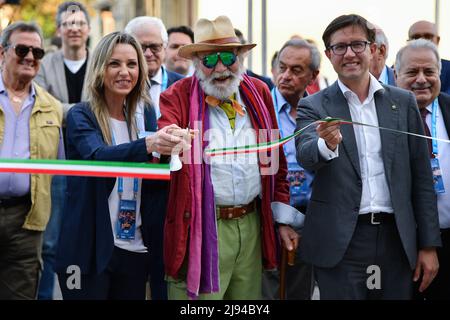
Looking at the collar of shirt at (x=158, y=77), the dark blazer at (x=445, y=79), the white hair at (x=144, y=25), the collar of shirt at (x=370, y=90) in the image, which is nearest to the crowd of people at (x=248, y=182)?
the collar of shirt at (x=370, y=90)

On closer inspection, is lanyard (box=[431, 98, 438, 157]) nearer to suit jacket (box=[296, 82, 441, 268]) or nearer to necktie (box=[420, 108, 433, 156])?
necktie (box=[420, 108, 433, 156])

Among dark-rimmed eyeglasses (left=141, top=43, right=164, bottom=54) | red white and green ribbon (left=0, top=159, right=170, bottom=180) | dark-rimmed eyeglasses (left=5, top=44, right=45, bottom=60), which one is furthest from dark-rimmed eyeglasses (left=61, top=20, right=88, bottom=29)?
red white and green ribbon (left=0, top=159, right=170, bottom=180)

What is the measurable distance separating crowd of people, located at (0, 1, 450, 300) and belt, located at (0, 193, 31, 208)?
0.87m

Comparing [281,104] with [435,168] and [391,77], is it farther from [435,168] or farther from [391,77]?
[435,168]

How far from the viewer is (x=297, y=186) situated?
5.99m

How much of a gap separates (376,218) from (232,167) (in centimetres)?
89

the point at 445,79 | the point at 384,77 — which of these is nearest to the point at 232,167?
the point at 384,77

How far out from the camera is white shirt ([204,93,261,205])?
4.84 m

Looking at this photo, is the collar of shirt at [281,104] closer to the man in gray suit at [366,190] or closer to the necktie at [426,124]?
the necktie at [426,124]

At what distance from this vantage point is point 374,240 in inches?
186

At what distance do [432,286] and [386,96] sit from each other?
1338mm

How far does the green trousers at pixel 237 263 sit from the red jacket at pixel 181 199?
61 millimetres

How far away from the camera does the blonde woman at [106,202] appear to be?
16.6ft
